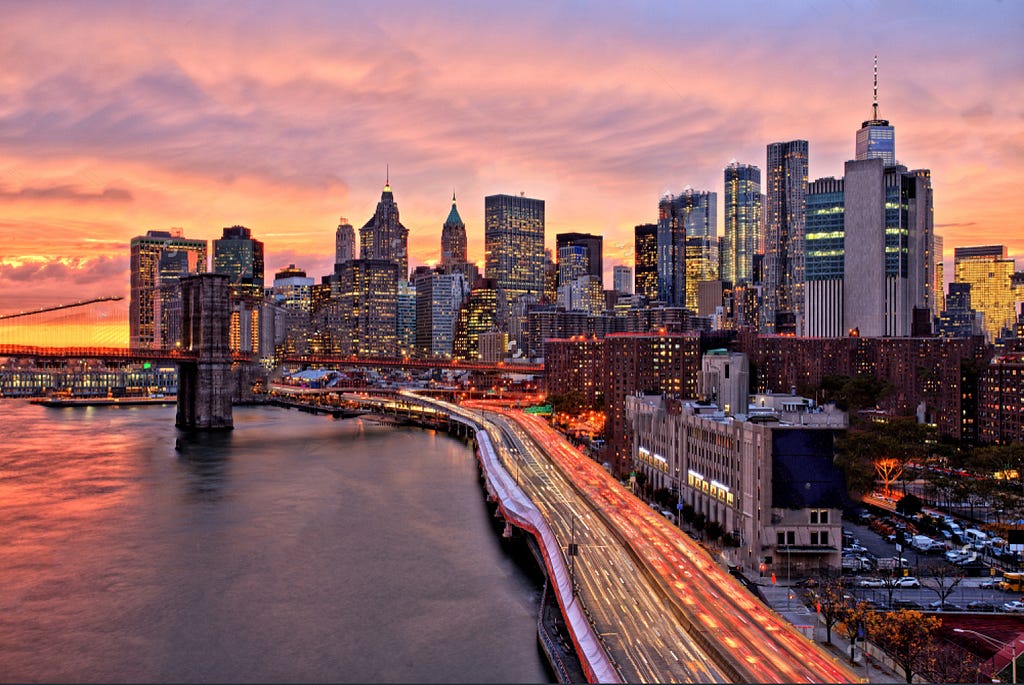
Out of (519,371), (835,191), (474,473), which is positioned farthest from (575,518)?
(835,191)

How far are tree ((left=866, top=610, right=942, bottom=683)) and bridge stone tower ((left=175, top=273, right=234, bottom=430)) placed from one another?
358 ft

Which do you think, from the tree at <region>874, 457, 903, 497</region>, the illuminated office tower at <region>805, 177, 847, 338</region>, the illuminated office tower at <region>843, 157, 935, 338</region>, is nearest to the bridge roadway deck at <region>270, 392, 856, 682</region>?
the tree at <region>874, 457, 903, 497</region>

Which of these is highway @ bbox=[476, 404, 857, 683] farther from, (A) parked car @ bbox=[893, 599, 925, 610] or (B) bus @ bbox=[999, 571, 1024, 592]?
(B) bus @ bbox=[999, 571, 1024, 592]

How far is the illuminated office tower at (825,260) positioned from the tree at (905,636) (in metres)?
146

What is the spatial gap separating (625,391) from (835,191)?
303 ft

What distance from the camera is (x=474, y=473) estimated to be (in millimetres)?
88125

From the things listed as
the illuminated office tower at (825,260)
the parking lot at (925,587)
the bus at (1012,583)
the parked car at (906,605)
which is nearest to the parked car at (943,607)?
the parking lot at (925,587)

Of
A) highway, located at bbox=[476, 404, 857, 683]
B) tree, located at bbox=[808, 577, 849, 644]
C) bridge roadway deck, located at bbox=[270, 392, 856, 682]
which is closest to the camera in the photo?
highway, located at bbox=[476, 404, 857, 683]

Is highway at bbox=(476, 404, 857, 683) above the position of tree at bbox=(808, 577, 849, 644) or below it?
above

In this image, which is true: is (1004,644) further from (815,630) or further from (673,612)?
(673,612)

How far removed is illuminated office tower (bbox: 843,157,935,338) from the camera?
15975 cm

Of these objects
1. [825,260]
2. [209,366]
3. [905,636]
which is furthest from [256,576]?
[825,260]

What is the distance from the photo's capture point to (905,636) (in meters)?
33.5

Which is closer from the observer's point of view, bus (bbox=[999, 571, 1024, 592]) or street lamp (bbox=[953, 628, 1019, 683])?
street lamp (bbox=[953, 628, 1019, 683])
